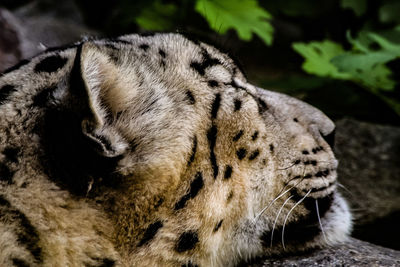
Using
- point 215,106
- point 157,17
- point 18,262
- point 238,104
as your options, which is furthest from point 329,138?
point 157,17

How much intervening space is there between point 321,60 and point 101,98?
1.97 m


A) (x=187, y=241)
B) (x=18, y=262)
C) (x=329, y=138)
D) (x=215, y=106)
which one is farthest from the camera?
(x=329, y=138)

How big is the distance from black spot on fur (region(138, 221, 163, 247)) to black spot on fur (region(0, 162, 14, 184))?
15.1 inches

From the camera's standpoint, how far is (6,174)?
1320 mm

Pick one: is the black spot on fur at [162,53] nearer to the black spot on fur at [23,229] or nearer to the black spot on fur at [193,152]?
the black spot on fur at [193,152]

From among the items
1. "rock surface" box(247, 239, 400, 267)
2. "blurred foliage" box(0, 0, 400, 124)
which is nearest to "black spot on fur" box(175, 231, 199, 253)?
"rock surface" box(247, 239, 400, 267)

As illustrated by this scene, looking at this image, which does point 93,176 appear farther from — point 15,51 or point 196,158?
point 15,51

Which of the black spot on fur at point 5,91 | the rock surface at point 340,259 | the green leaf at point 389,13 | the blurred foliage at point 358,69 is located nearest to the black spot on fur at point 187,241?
the rock surface at point 340,259

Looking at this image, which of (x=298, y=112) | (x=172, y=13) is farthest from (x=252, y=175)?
(x=172, y=13)

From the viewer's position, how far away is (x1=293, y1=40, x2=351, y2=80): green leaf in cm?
298

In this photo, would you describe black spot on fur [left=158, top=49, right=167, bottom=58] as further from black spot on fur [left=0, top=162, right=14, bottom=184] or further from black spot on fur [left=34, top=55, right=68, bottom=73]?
black spot on fur [left=0, top=162, right=14, bottom=184]

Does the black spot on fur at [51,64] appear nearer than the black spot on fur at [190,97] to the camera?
Yes

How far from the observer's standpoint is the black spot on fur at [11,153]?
132 centimetres

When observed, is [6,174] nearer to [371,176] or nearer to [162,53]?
[162,53]
